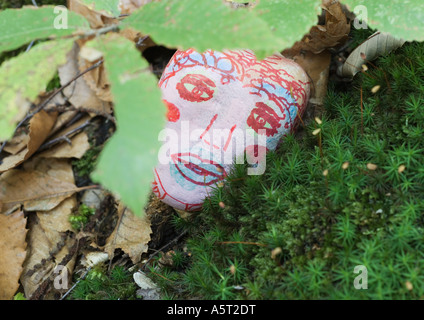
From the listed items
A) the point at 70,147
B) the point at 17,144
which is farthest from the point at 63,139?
the point at 17,144

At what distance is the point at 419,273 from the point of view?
164cm

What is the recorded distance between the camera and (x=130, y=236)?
2512 mm

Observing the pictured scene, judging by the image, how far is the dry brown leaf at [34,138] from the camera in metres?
2.79

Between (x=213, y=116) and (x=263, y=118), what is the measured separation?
28 centimetres

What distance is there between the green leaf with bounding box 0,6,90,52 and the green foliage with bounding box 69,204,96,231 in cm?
142

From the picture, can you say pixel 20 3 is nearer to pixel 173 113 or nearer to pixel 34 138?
pixel 34 138

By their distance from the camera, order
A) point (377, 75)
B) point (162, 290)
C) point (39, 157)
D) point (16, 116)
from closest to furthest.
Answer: point (16, 116)
point (162, 290)
point (377, 75)
point (39, 157)

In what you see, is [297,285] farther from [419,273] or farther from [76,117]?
[76,117]

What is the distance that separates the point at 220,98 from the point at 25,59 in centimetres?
102

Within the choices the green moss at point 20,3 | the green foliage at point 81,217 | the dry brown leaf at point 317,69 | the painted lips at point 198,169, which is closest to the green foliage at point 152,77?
the painted lips at point 198,169

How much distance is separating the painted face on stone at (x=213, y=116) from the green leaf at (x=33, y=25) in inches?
28.3

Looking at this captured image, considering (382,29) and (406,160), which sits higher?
(382,29)

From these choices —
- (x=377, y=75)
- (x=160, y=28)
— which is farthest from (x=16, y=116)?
(x=377, y=75)

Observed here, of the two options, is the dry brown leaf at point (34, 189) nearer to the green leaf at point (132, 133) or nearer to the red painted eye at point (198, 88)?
the red painted eye at point (198, 88)
